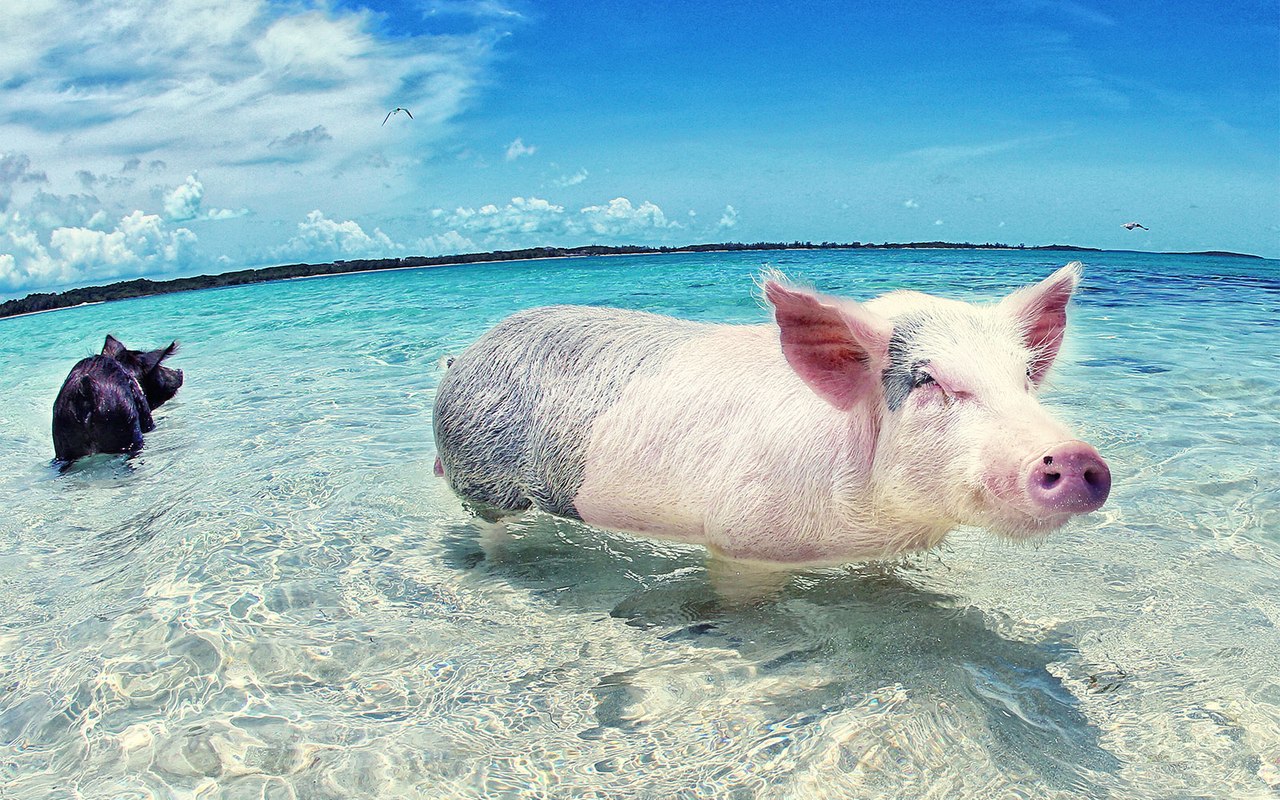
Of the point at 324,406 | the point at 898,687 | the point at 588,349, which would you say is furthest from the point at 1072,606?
the point at 324,406

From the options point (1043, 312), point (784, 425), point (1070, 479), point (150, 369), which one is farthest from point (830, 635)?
point (150, 369)

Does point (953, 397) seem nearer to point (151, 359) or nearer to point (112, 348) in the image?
point (112, 348)

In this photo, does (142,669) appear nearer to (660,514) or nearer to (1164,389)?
(660,514)

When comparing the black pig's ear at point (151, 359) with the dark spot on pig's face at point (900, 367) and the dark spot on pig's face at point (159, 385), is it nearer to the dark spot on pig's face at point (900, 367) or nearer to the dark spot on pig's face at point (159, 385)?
the dark spot on pig's face at point (159, 385)

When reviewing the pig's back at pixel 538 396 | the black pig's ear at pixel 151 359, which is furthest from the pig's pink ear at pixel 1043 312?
the black pig's ear at pixel 151 359

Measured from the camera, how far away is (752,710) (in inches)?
109

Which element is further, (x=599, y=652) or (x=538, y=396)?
(x=538, y=396)

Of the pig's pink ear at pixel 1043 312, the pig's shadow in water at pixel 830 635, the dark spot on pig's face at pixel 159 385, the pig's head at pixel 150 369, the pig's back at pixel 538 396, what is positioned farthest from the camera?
the dark spot on pig's face at pixel 159 385

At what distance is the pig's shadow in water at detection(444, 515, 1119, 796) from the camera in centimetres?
266

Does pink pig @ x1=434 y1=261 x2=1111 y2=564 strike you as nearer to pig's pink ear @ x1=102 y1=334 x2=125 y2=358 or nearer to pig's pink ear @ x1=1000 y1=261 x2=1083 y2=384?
pig's pink ear @ x1=1000 y1=261 x2=1083 y2=384

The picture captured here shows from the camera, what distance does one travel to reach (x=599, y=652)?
10.4ft

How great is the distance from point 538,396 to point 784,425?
120 centimetres

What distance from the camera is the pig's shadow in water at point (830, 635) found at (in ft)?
8.72

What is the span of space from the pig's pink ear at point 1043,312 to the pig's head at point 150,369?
7198 millimetres
